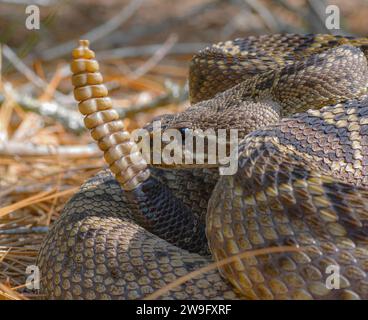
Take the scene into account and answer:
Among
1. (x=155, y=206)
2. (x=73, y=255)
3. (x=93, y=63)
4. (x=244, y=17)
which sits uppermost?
(x=244, y=17)

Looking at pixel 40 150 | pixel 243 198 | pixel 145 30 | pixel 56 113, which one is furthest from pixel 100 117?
pixel 145 30

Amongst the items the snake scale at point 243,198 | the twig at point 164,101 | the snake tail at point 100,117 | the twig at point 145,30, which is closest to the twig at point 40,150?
the twig at point 164,101

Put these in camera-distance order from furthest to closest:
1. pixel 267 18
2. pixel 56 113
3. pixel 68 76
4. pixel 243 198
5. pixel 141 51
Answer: pixel 141 51
pixel 68 76
pixel 267 18
pixel 56 113
pixel 243 198

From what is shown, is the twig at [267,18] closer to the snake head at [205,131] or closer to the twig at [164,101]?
the twig at [164,101]

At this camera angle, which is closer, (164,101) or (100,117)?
(100,117)

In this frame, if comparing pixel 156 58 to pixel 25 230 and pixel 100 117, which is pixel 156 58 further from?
pixel 100 117
